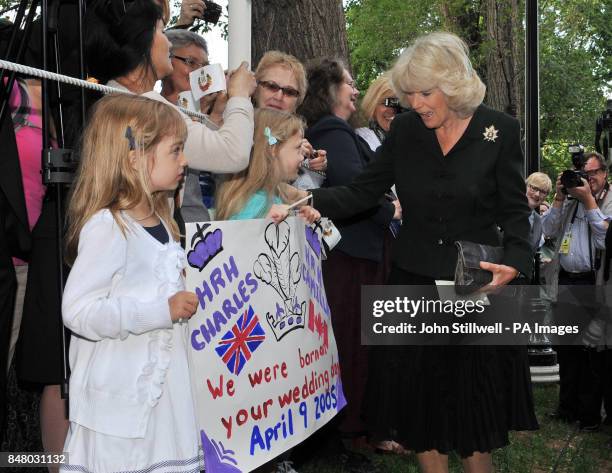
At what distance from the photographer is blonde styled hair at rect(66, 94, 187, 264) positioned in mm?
2652

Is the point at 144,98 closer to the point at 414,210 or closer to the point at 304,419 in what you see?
the point at 414,210

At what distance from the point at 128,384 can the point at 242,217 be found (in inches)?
47.9

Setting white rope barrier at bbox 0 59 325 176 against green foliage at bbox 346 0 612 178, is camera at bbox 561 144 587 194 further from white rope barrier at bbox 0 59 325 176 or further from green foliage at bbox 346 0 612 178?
→ green foliage at bbox 346 0 612 178

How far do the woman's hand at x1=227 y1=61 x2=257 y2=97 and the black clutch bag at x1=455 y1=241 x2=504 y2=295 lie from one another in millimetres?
1081

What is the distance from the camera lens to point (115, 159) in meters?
2.68

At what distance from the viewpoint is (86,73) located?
3.11 meters

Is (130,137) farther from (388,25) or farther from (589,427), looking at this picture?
(388,25)

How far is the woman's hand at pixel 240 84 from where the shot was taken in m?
3.46

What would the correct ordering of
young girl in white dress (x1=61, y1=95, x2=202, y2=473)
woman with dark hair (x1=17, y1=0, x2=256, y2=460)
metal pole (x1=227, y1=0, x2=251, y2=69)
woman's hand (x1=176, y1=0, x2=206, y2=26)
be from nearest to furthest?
1. young girl in white dress (x1=61, y1=95, x2=202, y2=473)
2. woman with dark hair (x1=17, y1=0, x2=256, y2=460)
3. metal pole (x1=227, y1=0, x2=251, y2=69)
4. woman's hand (x1=176, y1=0, x2=206, y2=26)

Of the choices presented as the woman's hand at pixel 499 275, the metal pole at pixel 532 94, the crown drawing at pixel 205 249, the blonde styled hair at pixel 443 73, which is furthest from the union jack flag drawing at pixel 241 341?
the metal pole at pixel 532 94

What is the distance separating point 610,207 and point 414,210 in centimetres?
372

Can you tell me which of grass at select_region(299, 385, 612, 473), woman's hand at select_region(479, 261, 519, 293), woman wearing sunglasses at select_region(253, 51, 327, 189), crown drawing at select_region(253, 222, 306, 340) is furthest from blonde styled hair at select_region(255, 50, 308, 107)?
grass at select_region(299, 385, 612, 473)

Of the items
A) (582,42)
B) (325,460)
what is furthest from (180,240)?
(582,42)

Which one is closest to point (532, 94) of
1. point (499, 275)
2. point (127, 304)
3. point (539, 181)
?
point (539, 181)
